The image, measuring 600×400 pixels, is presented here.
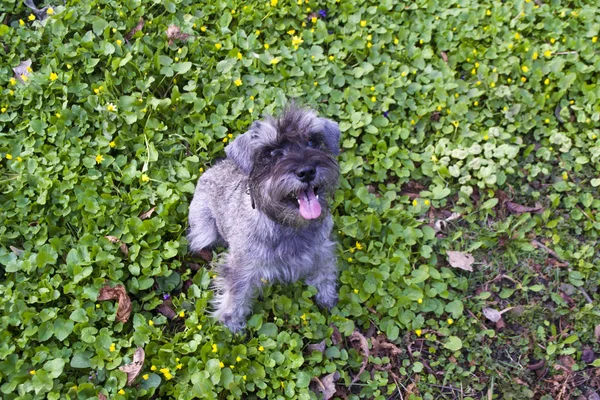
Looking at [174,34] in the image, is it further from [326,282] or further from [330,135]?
[326,282]

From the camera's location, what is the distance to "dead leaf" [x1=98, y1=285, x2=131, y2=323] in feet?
16.2

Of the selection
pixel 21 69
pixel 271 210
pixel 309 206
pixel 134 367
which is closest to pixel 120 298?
pixel 134 367

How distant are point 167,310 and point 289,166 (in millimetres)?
2139

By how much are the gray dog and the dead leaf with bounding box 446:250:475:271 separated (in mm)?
1274

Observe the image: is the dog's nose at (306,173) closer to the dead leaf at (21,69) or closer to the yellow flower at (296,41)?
the yellow flower at (296,41)

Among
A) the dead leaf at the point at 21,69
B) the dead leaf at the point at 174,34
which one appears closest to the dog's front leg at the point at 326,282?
the dead leaf at the point at 174,34

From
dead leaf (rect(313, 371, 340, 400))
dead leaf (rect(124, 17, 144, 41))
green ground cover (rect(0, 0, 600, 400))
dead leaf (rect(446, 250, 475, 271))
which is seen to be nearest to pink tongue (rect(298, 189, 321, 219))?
green ground cover (rect(0, 0, 600, 400))

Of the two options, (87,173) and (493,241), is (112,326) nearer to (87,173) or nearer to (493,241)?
(87,173)

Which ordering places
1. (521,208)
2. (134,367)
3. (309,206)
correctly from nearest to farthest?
(309,206), (134,367), (521,208)

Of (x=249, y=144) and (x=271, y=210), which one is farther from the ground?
(x=249, y=144)

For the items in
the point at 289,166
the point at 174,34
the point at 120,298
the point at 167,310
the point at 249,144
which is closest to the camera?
the point at 289,166

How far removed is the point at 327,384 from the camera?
15.8 feet

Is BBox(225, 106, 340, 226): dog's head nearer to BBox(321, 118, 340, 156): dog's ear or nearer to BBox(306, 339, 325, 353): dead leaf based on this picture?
BBox(321, 118, 340, 156): dog's ear

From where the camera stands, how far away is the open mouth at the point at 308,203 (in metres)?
4.14
